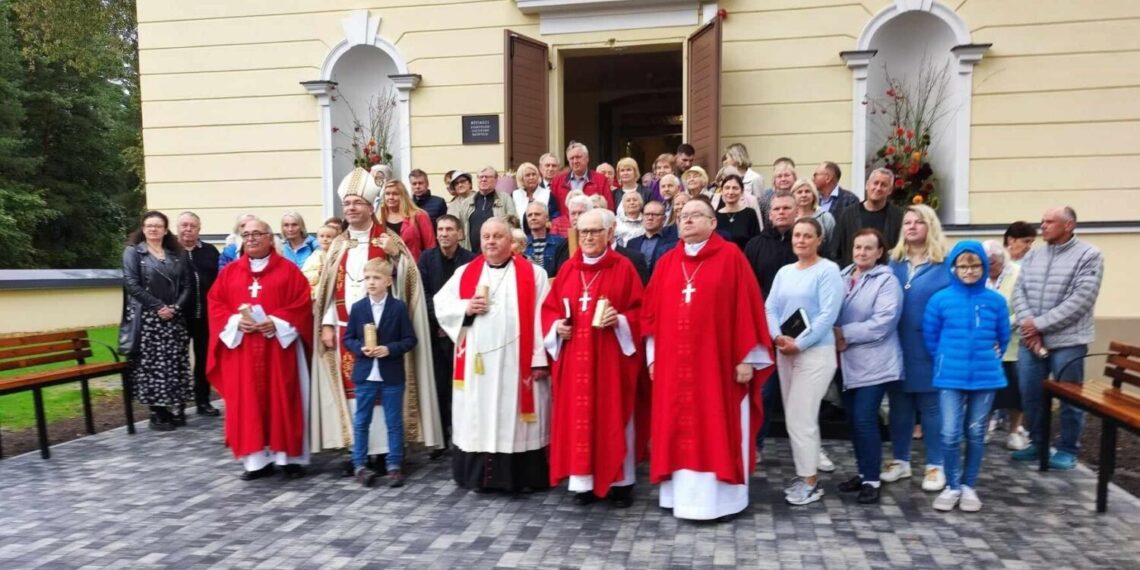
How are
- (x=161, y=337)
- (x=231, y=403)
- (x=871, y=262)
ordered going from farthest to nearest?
(x=161, y=337) < (x=231, y=403) < (x=871, y=262)

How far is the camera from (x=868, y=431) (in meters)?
4.75

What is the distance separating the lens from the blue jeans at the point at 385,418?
206 inches

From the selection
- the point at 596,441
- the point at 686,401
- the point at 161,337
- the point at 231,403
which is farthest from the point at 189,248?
the point at 686,401

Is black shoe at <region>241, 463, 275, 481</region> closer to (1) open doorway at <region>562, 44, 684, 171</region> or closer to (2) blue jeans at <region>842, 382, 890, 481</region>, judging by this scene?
(2) blue jeans at <region>842, 382, 890, 481</region>

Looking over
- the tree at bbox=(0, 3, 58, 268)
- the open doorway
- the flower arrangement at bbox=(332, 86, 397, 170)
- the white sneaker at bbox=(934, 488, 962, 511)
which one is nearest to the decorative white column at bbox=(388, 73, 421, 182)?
the flower arrangement at bbox=(332, 86, 397, 170)

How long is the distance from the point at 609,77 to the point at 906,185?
20.5 ft

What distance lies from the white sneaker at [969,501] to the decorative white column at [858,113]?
5.10 metres

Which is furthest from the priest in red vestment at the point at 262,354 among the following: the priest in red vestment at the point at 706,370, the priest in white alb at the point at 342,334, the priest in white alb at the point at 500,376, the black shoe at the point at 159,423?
the priest in red vestment at the point at 706,370

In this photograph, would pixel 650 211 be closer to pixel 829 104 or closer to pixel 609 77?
pixel 829 104

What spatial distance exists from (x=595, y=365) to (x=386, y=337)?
4.91 ft

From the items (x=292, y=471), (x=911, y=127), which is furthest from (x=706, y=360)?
(x=911, y=127)

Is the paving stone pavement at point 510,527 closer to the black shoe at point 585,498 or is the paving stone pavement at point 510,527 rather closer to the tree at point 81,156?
the black shoe at point 585,498

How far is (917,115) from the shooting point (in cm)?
935

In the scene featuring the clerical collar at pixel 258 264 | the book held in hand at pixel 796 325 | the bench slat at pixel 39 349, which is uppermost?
the clerical collar at pixel 258 264
